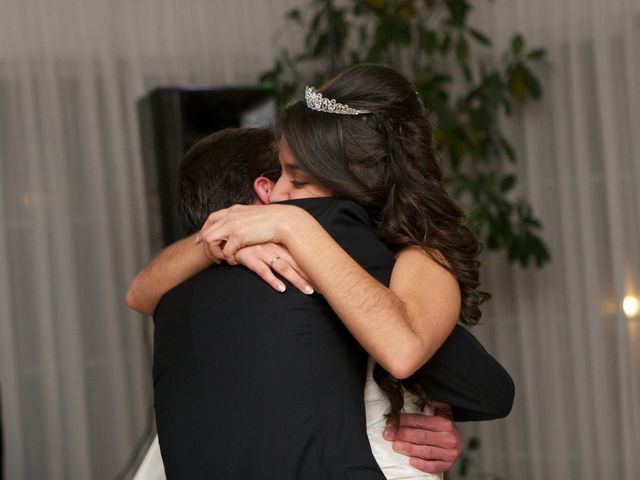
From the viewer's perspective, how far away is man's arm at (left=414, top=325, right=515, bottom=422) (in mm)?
1484

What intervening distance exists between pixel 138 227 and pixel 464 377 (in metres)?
2.98

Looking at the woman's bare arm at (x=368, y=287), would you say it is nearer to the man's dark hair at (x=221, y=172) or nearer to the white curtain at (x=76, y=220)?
the man's dark hair at (x=221, y=172)

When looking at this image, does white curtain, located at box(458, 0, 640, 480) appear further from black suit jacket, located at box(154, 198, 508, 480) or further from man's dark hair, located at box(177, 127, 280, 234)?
black suit jacket, located at box(154, 198, 508, 480)

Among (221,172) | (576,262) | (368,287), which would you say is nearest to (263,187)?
(221,172)

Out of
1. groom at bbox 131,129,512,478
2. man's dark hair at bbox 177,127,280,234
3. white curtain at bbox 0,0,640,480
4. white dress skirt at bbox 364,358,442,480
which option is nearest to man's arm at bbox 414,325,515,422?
groom at bbox 131,129,512,478

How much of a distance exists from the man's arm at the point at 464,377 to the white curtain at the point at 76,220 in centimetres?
283

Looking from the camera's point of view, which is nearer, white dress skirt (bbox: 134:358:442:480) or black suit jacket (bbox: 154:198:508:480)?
black suit jacket (bbox: 154:198:508:480)

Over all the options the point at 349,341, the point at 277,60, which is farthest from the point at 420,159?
the point at 277,60

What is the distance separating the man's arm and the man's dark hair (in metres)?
0.52

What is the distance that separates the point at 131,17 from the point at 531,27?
190 centimetres

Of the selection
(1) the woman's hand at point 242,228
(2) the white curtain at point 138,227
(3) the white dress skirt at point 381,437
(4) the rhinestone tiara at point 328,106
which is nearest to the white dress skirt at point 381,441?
(3) the white dress skirt at point 381,437

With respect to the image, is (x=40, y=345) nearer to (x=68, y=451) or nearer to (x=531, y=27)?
(x=68, y=451)

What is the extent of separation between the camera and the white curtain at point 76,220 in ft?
13.7

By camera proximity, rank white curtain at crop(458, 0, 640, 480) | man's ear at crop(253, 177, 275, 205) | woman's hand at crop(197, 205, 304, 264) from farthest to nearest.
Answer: white curtain at crop(458, 0, 640, 480)
man's ear at crop(253, 177, 275, 205)
woman's hand at crop(197, 205, 304, 264)
